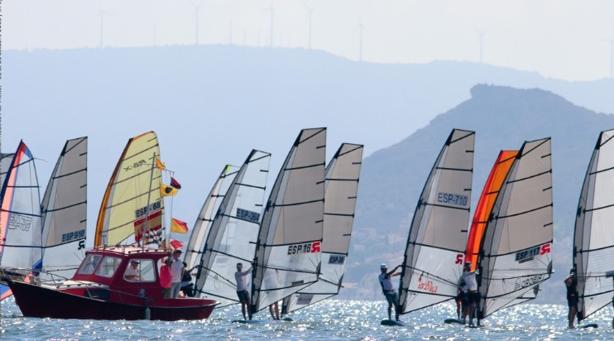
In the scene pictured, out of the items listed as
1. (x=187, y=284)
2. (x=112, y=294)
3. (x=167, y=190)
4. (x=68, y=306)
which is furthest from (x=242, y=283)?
(x=167, y=190)

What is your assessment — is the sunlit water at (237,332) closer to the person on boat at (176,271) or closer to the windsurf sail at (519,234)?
the person on boat at (176,271)

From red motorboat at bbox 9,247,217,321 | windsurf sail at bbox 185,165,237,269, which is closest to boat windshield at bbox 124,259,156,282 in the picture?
red motorboat at bbox 9,247,217,321

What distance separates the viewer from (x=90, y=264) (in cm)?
4275

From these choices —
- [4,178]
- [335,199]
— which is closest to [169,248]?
[335,199]

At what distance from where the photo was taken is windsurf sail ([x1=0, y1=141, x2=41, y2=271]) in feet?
153

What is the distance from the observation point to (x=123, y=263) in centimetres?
4219

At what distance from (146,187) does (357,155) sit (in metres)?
7.73

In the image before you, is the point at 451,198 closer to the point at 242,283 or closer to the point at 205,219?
the point at 242,283

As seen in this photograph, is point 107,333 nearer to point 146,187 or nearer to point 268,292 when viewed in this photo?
point 268,292

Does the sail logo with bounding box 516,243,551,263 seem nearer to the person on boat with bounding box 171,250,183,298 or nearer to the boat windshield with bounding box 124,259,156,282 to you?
the person on boat with bounding box 171,250,183,298

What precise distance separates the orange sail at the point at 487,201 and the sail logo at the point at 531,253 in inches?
84.2

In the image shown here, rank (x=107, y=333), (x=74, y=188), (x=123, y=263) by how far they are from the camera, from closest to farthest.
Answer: (x=107, y=333)
(x=123, y=263)
(x=74, y=188)

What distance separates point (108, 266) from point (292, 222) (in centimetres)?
518

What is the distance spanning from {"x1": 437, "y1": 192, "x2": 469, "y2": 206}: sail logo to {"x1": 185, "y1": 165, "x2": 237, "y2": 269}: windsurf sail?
386 inches
